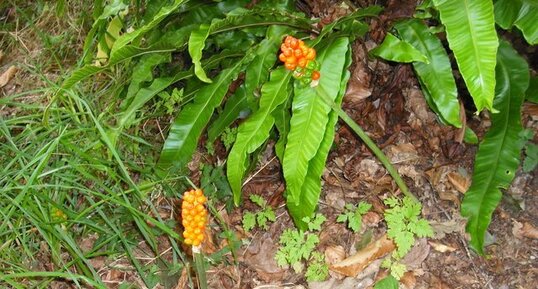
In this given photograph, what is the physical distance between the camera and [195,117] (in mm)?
3211

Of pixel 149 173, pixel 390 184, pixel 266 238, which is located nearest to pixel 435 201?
pixel 390 184

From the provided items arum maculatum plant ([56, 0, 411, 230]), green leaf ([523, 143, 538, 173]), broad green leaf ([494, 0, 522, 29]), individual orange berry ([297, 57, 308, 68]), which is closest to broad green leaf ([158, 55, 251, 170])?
arum maculatum plant ([56, 0, 411, 230])

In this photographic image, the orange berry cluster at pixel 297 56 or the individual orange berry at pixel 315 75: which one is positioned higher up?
the orange berry cluster at pixel 297 56

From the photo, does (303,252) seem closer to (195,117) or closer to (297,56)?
(195,117)

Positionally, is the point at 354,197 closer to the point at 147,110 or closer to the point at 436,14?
the point at 436,14

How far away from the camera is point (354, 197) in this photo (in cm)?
334

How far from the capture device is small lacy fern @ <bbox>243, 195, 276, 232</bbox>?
332 centimetres

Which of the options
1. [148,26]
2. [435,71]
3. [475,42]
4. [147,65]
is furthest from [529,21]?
[147,65]

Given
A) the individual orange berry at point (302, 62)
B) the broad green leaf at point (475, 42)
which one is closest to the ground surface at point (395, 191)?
the broad green leaf at point (475, 42)

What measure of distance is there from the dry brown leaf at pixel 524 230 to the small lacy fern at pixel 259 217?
4.03 ft

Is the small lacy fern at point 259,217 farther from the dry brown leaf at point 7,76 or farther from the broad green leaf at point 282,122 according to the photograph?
the dry brown leaf at point 7,76

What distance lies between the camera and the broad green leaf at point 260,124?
288cm

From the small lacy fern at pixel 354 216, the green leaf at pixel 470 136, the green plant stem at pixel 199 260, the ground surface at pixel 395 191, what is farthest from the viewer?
the green leaf at pixel 470 136

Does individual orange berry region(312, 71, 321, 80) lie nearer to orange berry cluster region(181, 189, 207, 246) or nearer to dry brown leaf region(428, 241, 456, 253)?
orange berry cluster region(181, 189, 207, 246)
